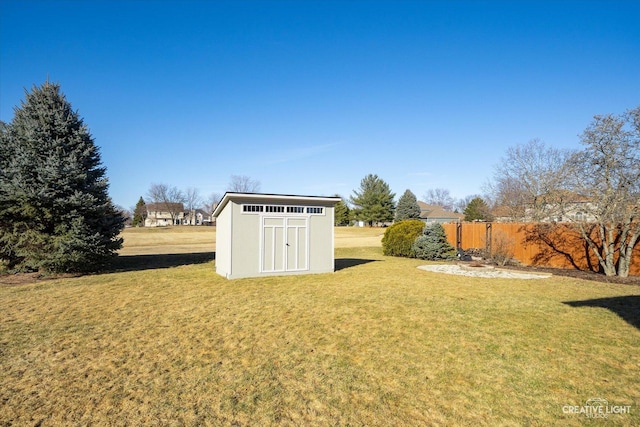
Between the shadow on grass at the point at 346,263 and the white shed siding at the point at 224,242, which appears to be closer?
the white shed siding at the point at 224,242

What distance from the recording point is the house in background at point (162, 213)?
2997 inches

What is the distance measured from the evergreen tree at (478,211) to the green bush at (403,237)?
23142 millimetres

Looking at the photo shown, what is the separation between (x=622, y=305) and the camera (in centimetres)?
799

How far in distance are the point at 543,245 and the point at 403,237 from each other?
726cm

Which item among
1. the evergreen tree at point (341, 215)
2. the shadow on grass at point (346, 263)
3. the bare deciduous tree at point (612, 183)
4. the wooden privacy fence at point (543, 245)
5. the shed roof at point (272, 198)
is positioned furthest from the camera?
the evergreen tree at point (341, 215)

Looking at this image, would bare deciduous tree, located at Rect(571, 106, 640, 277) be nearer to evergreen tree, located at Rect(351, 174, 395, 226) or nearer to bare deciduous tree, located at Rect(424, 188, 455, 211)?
evergreen tree, located at Rect(351, 174, 395, 226)

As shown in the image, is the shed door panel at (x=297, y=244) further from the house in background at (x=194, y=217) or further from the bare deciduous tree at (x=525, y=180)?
the house in background at (x=194, y=217)

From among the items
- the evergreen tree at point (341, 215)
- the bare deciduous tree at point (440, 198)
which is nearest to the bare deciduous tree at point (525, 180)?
the evergreen tree at point (341, 215)

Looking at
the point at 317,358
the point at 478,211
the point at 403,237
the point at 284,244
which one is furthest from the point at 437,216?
the point at 317,358

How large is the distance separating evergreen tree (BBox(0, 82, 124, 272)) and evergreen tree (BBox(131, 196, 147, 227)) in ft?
189

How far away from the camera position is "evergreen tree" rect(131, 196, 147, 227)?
66062 millimetres

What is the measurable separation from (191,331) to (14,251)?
1204 cm

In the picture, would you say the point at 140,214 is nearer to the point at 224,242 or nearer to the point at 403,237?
the point at 403,237

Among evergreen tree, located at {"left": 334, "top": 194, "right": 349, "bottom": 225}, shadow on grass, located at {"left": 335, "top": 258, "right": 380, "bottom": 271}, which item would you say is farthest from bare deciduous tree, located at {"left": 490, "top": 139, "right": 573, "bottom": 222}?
evergreen tree, located at {"left": 334, "top": 194, "right": 349, "bottom": 225}
